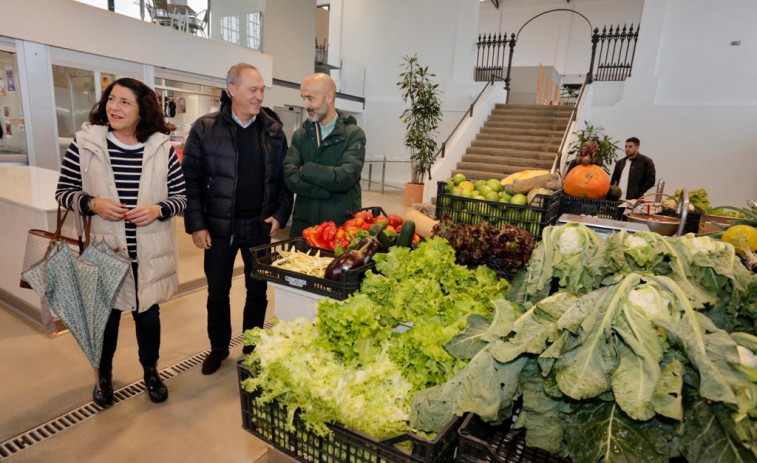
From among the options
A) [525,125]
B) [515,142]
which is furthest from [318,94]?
[525,125]

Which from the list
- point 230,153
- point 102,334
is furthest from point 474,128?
point 102,334

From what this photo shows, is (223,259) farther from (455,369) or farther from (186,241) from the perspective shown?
(186,241)

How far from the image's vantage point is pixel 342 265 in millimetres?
1784

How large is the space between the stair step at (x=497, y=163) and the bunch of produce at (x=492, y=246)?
8540 mm

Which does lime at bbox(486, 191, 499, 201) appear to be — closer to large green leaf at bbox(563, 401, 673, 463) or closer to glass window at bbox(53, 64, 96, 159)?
large green leaf at bbox(563, 401, 673, 463)

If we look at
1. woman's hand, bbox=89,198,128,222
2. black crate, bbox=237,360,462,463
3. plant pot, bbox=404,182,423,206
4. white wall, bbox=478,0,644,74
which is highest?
white wall, bbox=478,0,644,74

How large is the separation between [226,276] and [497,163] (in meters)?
8.86

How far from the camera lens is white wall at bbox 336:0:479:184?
13.8m

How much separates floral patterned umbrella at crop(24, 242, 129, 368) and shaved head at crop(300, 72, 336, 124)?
4.50 ft

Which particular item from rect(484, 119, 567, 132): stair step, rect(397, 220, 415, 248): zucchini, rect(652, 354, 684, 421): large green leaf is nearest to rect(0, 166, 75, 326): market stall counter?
rect(397, 220, 415, 248): zucchini

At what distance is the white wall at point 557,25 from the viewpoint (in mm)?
15305

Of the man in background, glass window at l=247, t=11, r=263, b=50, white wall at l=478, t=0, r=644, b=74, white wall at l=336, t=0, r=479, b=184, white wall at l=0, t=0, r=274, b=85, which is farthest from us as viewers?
white wall at l=478, t=0, r=644, b=74

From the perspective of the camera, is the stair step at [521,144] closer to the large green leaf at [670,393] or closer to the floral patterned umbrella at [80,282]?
the floral patterned umbrella at [80,282]

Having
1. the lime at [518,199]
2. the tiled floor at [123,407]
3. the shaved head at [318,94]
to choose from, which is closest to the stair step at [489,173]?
the shaved head at [318,94]
